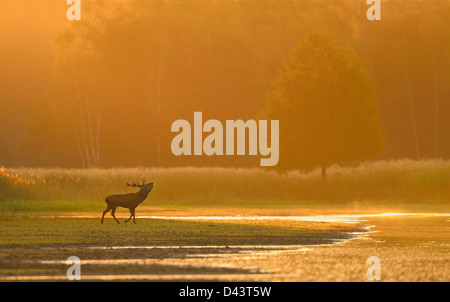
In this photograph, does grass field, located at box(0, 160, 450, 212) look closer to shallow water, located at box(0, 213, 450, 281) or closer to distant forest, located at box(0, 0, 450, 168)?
shallow water, located at box(0, 213, 450, 281)

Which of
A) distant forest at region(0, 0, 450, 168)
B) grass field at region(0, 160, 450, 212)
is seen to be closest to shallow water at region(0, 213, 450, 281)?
grass field at region(0, 160, 450, 212)

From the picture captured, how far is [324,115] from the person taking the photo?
2140 inches

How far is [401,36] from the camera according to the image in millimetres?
81062

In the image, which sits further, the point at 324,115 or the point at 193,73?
the point at 193,73

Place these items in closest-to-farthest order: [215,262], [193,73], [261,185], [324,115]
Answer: [215,262]
[261,185]
[324,115]
[193,73]

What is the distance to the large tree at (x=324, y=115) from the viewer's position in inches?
2136

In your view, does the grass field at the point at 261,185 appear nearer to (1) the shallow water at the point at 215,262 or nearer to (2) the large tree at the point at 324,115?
(2) the large tree at the point at 324,115

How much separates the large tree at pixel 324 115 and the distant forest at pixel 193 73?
23.1 m

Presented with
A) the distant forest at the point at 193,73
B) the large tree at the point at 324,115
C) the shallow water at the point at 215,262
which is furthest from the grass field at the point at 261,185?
the distant forest at the point at 193,73

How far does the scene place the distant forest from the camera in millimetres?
79625

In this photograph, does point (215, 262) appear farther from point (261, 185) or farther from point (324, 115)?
point (324, 115)

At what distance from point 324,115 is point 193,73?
30.3 metres

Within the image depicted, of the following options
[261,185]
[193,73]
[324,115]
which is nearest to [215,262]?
[261,185]

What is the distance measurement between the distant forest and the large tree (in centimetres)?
2313
